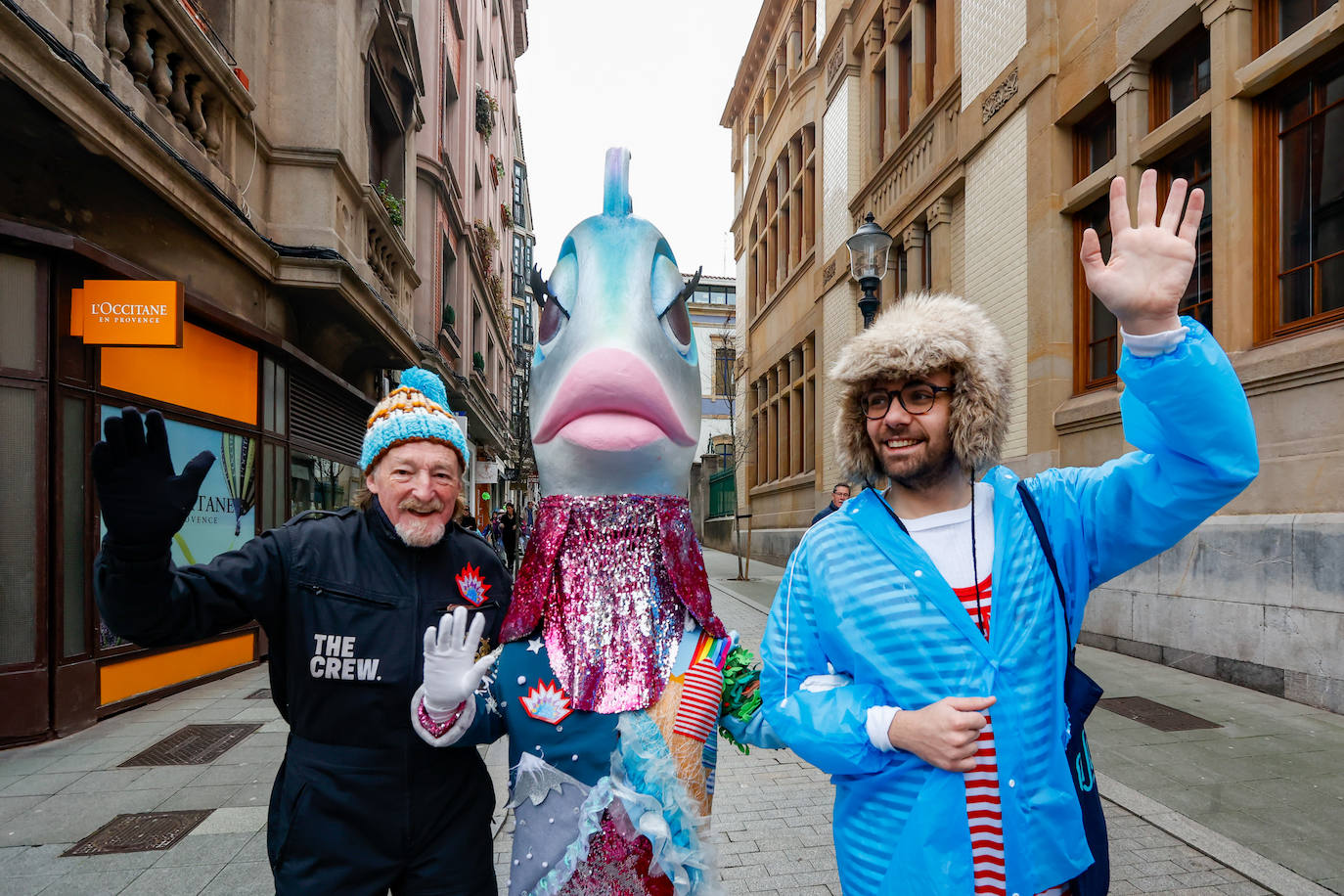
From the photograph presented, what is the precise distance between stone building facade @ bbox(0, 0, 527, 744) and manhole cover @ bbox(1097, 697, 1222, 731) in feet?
24.0

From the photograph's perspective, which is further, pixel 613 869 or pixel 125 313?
pixel 125 313

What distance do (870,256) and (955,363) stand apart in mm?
6336

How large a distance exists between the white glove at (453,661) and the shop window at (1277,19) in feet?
25.5

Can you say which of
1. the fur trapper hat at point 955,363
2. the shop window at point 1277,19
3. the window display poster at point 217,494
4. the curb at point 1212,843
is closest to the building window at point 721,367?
the window display poster at point 217,494

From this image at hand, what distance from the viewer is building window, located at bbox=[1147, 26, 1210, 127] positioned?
716 centimetres

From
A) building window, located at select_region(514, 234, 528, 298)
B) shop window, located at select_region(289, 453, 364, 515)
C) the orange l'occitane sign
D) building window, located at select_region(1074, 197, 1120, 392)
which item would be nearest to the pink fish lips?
the orange l'occitane sign

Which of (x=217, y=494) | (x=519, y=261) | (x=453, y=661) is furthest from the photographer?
(x=519, y=261)

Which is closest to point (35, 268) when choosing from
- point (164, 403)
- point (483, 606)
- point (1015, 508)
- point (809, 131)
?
point (164, 403)

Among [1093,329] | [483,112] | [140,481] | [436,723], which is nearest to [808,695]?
[436,723]

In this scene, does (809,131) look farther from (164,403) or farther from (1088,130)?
(164,403)

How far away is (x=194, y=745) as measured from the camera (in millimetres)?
5387

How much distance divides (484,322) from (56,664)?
61.3 feet

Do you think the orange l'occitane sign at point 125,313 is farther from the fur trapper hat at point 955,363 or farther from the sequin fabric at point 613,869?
the fur trapper hat at point 955,363

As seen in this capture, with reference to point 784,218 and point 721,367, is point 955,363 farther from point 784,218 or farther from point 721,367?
point 721,367
